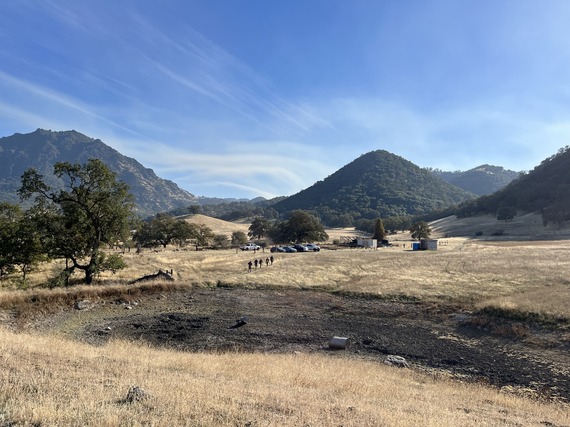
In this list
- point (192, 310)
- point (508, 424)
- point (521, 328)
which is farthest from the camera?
point (192, 310)

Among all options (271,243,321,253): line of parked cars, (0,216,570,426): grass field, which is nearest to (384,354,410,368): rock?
(0,216,570,426): grass field

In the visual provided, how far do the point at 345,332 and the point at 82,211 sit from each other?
26.2 meters

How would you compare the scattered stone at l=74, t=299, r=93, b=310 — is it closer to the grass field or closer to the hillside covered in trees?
the grass field

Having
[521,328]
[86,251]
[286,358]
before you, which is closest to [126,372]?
[286,358]

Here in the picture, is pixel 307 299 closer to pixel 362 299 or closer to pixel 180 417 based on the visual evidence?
pixel 362 299

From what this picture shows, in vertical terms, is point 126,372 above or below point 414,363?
above

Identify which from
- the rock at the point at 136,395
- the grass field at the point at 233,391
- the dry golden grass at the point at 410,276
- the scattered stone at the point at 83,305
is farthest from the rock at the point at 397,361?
the scattered stone at the point at 83,305

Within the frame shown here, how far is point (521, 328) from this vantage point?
79.0 ft

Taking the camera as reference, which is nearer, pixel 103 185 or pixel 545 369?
pixel 545 369

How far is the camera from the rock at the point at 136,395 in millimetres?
8480

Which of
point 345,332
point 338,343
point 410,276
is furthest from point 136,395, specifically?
point 410,276

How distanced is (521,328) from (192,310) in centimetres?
2418

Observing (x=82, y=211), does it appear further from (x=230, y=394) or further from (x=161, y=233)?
(x=161, y=233)

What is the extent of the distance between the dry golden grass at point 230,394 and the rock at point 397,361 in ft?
3.81
